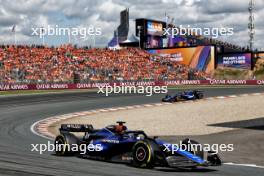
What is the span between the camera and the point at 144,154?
1070 centimetres

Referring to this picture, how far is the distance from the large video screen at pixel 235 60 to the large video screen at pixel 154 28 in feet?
48.3

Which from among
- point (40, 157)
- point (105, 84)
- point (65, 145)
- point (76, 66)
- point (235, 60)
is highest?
point (235, 60)

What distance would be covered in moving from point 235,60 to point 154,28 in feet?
58.1

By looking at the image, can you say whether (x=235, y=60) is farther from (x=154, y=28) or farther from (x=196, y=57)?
(x=154, y=28)

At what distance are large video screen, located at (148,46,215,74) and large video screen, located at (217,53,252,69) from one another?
1.36 meters

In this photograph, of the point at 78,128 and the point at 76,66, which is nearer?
the point at 78,128

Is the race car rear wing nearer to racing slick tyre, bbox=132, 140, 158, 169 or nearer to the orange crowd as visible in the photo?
racing slick tyre, bbox=132, 140, 158, 169

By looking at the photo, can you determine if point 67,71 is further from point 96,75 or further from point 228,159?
point 228,159

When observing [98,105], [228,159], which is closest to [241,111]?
[98,105]

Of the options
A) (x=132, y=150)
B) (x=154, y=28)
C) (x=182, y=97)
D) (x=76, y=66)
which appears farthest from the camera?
(x=154, y=28)

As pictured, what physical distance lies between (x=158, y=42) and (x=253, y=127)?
66.7 m

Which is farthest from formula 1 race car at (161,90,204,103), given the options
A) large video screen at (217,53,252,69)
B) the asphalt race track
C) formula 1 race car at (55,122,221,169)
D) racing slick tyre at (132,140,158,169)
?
large video screen at (217,53,252,69)

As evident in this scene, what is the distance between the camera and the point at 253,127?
1928cm

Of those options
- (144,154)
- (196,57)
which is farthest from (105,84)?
(144,154)
